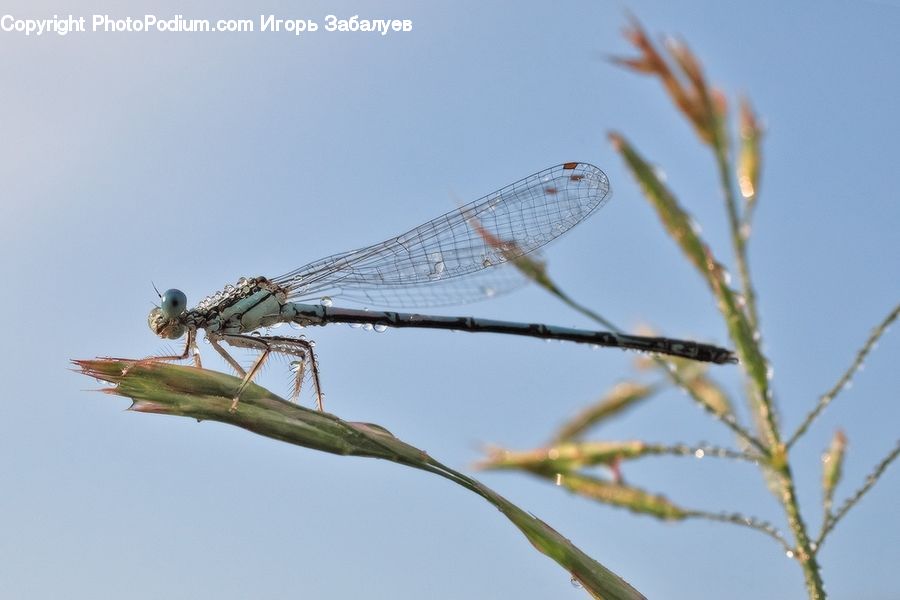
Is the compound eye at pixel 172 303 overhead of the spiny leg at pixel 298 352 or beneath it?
overhead

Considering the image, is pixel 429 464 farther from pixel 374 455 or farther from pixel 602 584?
pixel 602 584

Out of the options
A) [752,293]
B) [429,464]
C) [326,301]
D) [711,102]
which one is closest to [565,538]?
A: [429,464]

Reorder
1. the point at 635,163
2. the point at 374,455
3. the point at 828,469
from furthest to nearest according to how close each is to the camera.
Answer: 1. the point at 374,455
2. the point at 828,469
3. the point at 635,163

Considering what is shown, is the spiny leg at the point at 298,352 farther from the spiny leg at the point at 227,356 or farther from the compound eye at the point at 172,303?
the compound eye at the point at 172,303

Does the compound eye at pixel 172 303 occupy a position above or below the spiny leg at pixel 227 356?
above

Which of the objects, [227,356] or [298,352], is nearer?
[298,352]

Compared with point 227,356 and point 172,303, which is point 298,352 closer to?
point 227,356

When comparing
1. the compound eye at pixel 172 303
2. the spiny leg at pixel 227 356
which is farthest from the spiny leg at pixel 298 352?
the compound eye at pixel 172 303

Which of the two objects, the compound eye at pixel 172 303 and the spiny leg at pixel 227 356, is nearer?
the spiny leg at pixel 227 356

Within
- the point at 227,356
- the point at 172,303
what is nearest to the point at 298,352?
the point at 227,356
